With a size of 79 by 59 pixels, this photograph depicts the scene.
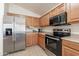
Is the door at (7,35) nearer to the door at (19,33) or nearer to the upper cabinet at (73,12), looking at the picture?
the door at (19,33)

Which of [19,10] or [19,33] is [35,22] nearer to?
[19,10]

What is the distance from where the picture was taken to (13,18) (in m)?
3.36

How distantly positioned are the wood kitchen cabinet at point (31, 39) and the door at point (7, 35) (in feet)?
3.95

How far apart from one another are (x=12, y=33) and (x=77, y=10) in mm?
2275

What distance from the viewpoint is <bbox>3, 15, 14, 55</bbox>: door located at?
3.08m

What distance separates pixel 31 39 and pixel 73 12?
297 centimetres

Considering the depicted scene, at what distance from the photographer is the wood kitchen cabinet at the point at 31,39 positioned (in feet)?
14.5

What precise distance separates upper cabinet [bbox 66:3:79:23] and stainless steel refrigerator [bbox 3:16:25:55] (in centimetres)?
194

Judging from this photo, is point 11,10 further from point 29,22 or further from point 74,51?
point 74,51

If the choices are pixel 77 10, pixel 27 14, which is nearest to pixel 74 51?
pixel 77 10

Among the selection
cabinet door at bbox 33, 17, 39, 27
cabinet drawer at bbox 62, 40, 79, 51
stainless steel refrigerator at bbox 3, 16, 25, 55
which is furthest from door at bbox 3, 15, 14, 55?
cabinet drawer at bbox 62, 40, 79, 51

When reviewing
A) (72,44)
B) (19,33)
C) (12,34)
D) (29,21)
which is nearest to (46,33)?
(19,33)

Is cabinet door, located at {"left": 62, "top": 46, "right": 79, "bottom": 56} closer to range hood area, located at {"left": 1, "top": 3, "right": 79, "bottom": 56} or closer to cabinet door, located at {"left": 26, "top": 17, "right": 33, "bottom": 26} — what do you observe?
range hood area, located at {"left": 1, "top": 3, "right": 79, "bottom": 56}

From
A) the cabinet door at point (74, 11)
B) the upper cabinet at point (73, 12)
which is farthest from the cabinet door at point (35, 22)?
the cabinet door at point (74, 11)
